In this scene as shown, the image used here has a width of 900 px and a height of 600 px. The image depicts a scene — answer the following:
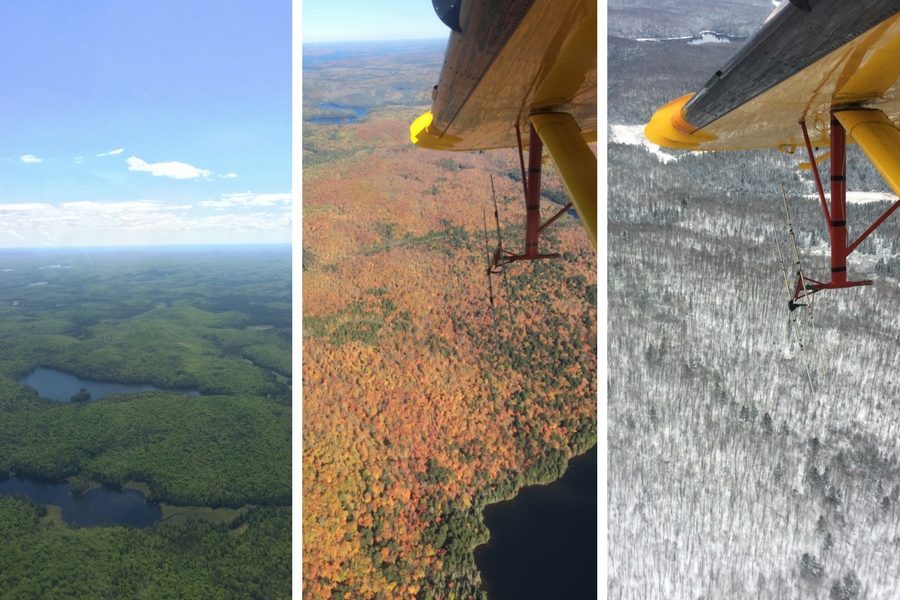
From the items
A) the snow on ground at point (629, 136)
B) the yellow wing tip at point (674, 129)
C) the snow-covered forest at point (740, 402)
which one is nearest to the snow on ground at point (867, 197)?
the snow-covered forest at point (740, 402)

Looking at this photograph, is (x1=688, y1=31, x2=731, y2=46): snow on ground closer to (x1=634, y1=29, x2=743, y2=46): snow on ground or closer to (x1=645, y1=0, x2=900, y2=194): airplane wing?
(x1=634, y1=29, x2=743, y2=46): snow on ground

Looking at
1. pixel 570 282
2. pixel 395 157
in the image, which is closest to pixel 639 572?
pixel 570 282

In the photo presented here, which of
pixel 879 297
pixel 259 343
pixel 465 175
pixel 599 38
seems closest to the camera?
pixel 599 38

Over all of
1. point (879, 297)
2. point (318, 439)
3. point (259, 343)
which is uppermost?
point (879, 297)

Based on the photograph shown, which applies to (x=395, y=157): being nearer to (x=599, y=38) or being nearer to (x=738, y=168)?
(x=738, y=168)

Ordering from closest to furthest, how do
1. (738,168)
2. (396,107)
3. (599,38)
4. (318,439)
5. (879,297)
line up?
(599,38)
(879,297)
(738,168)
(318,439)
(396,107)

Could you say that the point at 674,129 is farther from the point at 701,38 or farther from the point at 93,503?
the point at 93,503

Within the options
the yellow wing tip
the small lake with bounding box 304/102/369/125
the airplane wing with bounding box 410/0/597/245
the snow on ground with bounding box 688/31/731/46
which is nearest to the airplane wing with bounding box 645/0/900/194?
the yellow wing tip
